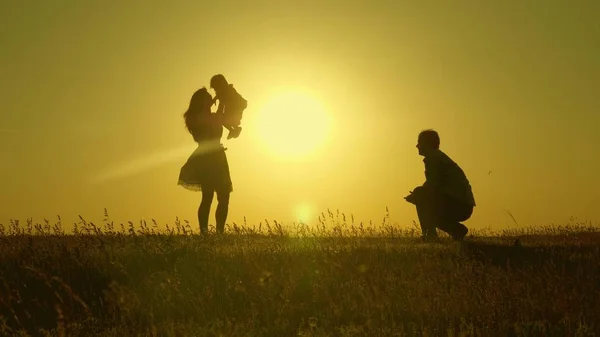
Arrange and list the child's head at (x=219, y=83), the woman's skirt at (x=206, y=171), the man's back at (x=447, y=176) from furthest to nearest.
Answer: the child's head at (x=219, y=83) → the woman's skirt at (x=206, y=171) → the man's back at (x=447, y=176)

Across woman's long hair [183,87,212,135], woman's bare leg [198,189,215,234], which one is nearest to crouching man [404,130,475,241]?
woman's bare leg [198,189,215,234]

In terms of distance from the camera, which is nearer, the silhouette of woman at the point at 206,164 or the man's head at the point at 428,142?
the man's head at the point at 428,142

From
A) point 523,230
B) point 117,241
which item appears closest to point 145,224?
point 117,241

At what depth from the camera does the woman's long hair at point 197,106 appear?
46.3 feet

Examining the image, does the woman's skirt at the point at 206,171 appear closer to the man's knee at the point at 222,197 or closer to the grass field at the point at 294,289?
the man's knee at the point at 222,197

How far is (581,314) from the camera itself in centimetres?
661

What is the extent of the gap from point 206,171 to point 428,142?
4098 mm

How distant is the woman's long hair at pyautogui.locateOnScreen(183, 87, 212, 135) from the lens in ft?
46.3

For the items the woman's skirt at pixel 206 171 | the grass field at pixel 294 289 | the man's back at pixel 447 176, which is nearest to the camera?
the grass field at pixel 294 289

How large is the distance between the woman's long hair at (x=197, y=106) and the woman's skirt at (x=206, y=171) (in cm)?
49

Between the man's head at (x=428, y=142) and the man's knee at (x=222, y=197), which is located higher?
the man's head at (x=428, y=142)

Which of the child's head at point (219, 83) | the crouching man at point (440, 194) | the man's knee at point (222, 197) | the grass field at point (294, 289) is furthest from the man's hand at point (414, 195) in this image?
the child's head at point (219, 83)

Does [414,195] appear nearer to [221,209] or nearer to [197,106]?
[221,209]

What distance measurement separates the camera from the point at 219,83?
1428 centimetres
